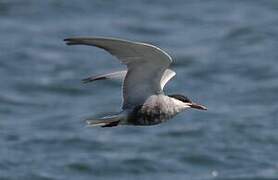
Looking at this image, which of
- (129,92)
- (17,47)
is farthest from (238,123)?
(129,92)

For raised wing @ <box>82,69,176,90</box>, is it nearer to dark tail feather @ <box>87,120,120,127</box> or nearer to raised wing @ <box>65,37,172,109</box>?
raised wing @ <box>65,37,172,109</box>

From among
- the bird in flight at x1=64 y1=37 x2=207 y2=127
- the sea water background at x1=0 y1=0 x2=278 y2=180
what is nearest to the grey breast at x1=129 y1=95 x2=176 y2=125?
the bird in flight at x1=64 y1=37 x2=207 y2=127

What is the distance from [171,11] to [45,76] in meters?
4.01

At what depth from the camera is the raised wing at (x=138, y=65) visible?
793 cm

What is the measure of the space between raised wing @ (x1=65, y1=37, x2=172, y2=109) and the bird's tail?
0.19 m

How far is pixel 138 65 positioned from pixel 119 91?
9.32 metres

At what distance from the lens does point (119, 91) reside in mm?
17625

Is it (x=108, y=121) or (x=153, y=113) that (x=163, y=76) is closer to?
(x=153, y=113)

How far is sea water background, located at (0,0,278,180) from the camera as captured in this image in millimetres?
15062

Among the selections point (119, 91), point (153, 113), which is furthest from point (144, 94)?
point (119, 91)

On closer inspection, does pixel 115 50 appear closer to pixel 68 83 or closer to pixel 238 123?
pixel 238 123

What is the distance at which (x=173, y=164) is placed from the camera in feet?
49.5

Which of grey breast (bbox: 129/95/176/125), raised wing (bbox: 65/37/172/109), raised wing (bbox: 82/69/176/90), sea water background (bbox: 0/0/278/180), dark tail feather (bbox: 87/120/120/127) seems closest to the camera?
raised wing (bbox: 65/37/172/109)

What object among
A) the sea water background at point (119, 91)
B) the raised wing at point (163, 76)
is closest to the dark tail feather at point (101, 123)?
the raised wing at point (163, 76)
